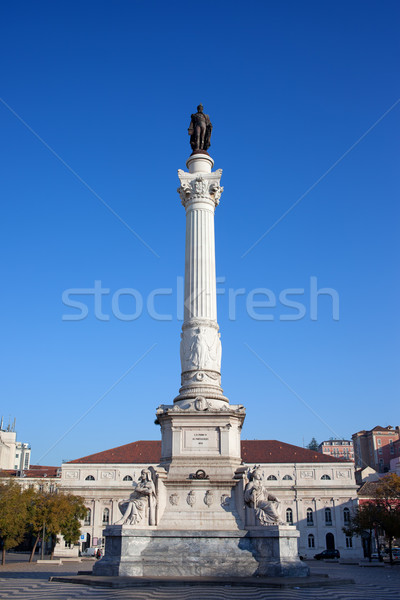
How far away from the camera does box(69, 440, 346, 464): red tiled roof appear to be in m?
74.1

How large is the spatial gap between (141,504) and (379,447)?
95731mm

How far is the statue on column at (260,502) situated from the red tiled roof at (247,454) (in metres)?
54.0

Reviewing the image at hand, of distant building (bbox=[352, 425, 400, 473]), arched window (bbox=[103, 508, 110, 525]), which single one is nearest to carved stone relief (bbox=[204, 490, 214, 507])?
arched window (bbox=[103, 508, 110, 525])

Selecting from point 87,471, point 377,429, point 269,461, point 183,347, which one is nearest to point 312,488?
point 269,461

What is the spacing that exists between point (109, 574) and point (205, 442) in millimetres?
5887

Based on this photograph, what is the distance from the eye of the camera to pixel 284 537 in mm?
18719

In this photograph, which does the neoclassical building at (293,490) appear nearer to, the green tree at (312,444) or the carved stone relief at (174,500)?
the carved stone relief at (174,500)

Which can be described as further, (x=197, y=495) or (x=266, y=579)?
(x=197, y=495)

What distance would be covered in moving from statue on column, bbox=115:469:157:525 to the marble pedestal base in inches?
19.1

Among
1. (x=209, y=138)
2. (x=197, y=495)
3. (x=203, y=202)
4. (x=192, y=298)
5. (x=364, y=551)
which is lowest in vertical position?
(x=364, y=551)

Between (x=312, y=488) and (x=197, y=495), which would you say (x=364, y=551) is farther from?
(x=197, y=495)

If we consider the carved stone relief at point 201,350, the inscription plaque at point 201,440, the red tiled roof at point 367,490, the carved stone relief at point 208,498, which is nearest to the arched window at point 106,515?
the red tiled roof at point 367,490

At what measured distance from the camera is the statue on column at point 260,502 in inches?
763

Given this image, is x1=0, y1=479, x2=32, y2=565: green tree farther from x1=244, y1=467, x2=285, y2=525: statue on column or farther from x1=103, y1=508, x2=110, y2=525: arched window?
x1=103, y1=508, x2=110, y2=525: arched window
